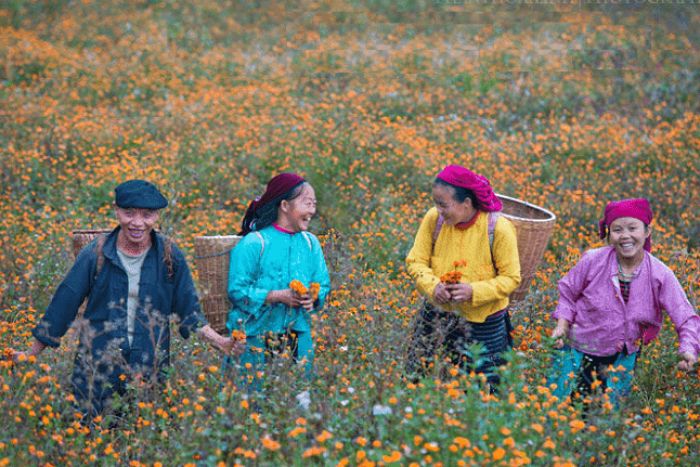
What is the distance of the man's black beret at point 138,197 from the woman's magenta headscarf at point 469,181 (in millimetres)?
1441

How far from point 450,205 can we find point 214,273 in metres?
1.31

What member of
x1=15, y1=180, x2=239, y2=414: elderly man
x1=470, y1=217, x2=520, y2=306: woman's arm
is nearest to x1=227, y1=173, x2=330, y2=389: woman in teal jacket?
x1=15, y1=180, x2=239, y2=414: elderly man

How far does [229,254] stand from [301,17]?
1286 cm

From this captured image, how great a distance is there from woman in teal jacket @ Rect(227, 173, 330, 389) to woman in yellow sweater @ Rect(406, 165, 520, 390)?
595 millimetres

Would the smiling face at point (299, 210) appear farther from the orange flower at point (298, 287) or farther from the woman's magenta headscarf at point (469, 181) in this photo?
the woman's magenta headscarf at point (469, 181)

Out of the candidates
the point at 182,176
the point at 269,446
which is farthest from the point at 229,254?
the point at 182,176

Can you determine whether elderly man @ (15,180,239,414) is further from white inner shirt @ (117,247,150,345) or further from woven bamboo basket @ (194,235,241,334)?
woven bamboo basket @ (194,235,241,334)

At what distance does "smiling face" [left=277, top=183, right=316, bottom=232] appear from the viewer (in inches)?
155

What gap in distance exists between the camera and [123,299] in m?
3.61

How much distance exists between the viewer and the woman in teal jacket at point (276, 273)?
3912 mm

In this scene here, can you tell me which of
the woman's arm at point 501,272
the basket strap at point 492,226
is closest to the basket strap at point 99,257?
the woman's arm at point 501,272

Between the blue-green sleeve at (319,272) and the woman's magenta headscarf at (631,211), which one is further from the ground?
the woman's magenta headscarf at (631,211)

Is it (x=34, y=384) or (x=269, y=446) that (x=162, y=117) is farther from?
(x=269, y=446)

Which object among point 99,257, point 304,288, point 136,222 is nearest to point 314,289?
point 304,288
